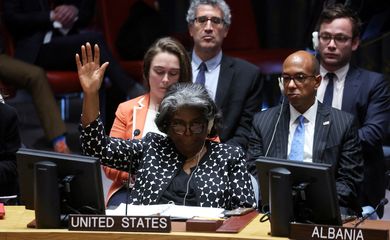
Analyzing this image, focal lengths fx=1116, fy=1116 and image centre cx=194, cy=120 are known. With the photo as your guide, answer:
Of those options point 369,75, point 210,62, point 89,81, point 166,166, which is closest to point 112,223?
point 166,166

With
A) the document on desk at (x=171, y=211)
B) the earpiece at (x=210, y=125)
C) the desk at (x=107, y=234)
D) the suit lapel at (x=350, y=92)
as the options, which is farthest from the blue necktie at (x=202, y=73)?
the desk at (x=107, y=234)

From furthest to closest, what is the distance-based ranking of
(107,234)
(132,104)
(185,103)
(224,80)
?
(224,80), (132,104), (185,103), (107,234)

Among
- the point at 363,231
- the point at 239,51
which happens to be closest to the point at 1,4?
the point at 239,51

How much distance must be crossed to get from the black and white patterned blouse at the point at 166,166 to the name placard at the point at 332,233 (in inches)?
24.7

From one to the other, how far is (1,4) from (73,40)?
0.59 metres

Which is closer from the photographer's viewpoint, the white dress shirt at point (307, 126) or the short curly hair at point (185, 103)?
the short curly hair at point (185, 103)

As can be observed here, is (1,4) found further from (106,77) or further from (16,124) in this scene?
(16,124)

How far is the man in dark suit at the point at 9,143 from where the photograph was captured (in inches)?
210

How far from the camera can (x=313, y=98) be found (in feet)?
17.8

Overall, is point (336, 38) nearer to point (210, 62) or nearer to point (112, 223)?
point (210, 62)

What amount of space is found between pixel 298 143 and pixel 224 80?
104cm

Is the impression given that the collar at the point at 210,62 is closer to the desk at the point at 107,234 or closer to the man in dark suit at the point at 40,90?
the man in dark suit at the point at 40,90

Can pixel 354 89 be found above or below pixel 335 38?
below

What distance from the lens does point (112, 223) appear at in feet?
13.8
